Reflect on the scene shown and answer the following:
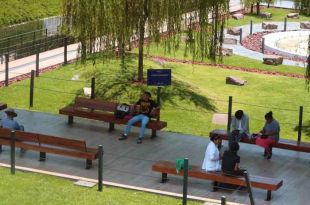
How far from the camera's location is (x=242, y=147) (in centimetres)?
1817

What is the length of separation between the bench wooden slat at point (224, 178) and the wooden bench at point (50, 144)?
1.62 meters

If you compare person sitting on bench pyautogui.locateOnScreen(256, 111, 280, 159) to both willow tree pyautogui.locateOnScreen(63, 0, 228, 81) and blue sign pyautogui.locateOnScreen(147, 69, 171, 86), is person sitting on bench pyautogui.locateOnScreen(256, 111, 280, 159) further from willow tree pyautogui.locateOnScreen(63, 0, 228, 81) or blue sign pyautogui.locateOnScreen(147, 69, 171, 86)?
willow tree pyautogui.locateOnScreen(63, 0, 228, 81)

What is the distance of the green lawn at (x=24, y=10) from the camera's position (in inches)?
1762

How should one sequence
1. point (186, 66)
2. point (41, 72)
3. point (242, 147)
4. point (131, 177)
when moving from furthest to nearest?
1. point (186, 66)
2. point (41, 72)
3. point (242, 147)
4. point (131, 177)

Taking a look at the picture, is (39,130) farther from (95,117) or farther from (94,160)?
(94,160)

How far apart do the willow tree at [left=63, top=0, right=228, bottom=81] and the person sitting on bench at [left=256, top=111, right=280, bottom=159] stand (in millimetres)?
4789

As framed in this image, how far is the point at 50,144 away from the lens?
16109mm

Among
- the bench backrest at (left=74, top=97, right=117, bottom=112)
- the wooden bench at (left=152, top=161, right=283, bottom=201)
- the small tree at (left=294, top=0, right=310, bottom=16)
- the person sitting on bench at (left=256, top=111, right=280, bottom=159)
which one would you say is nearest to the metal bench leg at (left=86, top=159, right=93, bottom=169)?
the wooden bench at (left=152, top=161, right=283, bottom=201)

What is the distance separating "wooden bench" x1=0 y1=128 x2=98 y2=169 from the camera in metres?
15.6

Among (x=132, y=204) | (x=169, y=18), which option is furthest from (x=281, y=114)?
(x=132, y=204)

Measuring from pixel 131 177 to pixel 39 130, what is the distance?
4575mm

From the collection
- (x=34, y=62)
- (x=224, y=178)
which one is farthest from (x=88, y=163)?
(x=34, y=62)

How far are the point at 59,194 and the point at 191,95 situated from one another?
1019 cm

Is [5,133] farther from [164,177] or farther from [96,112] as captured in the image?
[96,112]
